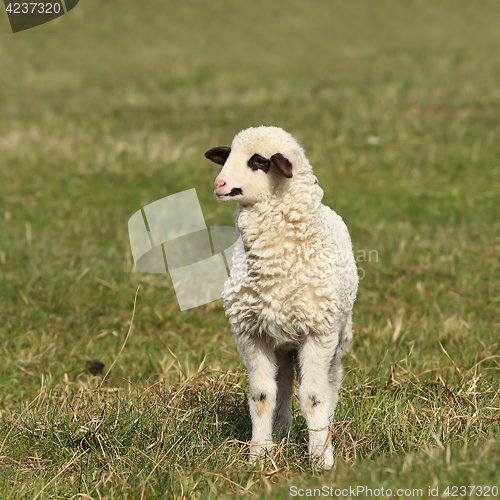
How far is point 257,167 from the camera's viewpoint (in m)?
3.34

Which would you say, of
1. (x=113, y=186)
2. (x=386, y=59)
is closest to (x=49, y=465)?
(x=113, y=186)

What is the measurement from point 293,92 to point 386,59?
5925mm

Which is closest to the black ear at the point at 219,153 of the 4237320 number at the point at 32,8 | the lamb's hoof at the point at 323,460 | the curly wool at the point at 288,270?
the curly wool at the point at 288,270

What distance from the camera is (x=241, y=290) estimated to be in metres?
3.45

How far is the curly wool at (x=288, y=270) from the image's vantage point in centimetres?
335

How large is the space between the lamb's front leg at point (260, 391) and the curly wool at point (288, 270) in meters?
0.07

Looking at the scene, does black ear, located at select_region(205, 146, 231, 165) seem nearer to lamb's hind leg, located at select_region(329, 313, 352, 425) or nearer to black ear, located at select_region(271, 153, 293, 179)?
black ear, located at select_region(271, 153, 293, 179)

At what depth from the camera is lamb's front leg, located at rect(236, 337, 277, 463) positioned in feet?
11.3

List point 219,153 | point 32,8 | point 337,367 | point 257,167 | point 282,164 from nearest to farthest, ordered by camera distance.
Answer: point 282,164
point 257,167
point 219,153
point 337,367
point 32,8

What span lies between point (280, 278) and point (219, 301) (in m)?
2.83

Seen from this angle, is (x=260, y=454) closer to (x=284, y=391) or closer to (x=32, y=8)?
(x=284, y=391)

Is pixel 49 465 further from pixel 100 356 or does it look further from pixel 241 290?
pixel 100 356

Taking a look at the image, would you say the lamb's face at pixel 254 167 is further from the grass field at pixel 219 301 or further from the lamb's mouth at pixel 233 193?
the grass field at pixel 219 301

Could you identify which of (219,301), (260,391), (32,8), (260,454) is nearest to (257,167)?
(260,391)
